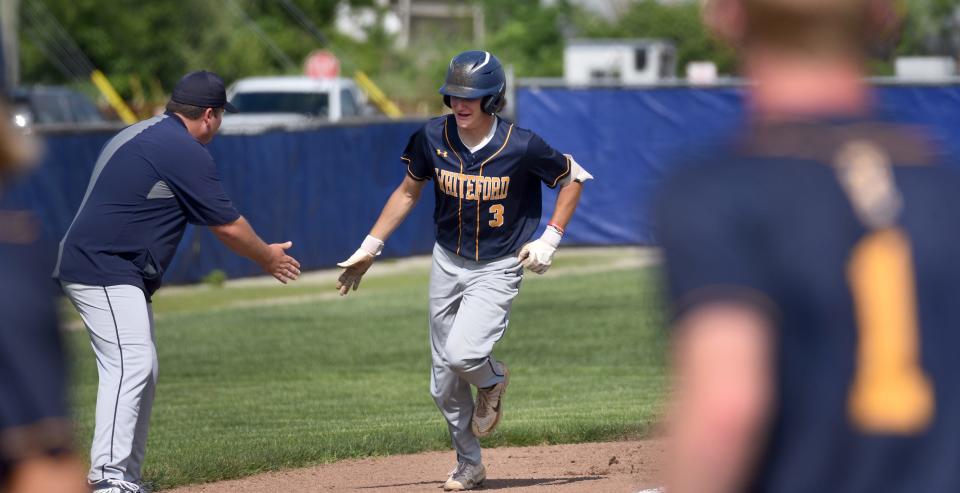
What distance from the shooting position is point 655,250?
2219 millimetres

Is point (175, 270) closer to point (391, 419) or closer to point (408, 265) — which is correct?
point (408, 265)

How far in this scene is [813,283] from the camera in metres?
2.09

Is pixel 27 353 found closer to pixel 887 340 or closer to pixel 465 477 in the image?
pixel 887 340

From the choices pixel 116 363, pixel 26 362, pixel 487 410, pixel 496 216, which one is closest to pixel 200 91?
pixel 116 363

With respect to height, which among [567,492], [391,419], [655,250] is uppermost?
[655,250]

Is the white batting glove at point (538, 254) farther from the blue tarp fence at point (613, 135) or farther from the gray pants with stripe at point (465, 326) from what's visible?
the blue tarp fence at point (613, 135)

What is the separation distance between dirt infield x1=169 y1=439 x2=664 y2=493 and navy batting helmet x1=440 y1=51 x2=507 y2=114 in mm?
1819

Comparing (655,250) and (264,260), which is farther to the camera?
(264,260)

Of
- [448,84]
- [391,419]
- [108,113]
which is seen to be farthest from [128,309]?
[108,113]

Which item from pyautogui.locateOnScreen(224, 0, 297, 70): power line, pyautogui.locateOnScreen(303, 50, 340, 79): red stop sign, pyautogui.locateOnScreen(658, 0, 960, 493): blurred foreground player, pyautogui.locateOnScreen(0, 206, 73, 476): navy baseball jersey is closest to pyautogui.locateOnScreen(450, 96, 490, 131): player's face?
pyautogui.locateOnScreen(0, 206, 73, 476): navy baseball jersey

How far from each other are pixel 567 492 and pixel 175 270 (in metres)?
12.2

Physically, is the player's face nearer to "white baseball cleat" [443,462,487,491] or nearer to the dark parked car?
"white baseball cleat" [443,462,487,491]

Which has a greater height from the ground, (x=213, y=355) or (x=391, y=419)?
(x=391, y=419)

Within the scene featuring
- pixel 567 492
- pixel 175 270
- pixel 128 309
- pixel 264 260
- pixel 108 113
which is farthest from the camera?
pixel 108 113
